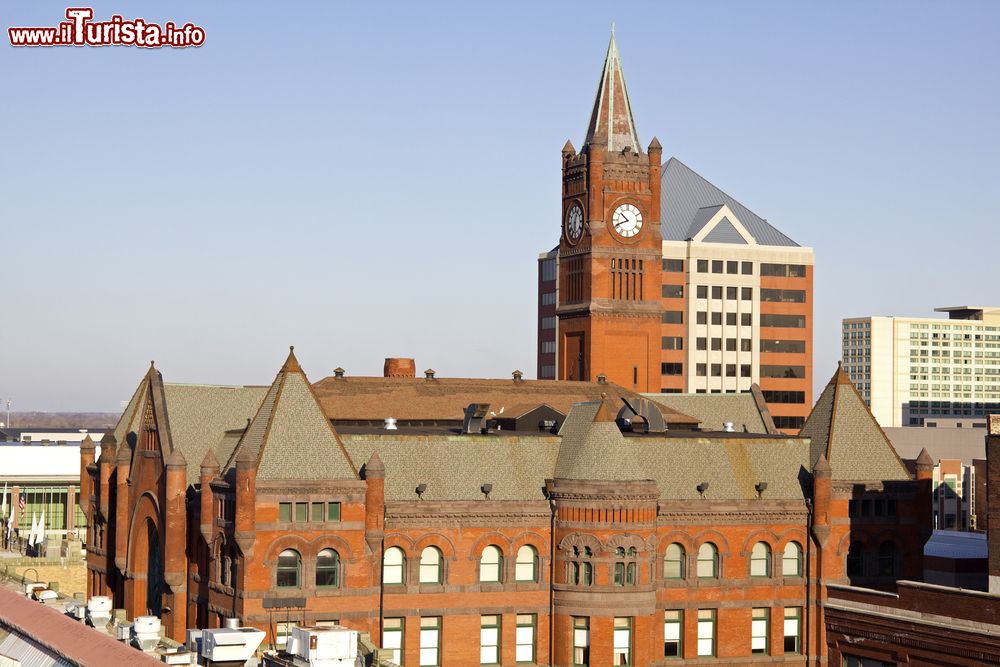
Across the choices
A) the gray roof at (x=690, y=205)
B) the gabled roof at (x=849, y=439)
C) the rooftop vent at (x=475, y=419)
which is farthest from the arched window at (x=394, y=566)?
the gray roof at (x=690, y=205)

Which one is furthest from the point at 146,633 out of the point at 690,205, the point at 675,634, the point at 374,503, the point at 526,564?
the point at 690,205

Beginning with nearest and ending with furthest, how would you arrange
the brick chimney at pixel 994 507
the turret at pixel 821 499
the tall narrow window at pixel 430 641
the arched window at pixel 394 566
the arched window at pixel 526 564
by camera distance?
the brick chimney at pixel 994 507 < the arched window at pixel 394 566 < the tall narrow window at pixel 430 641 < the arched window at pixel 526 564 < the turret at pixel 821 499

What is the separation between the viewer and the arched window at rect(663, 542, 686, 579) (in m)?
82.1

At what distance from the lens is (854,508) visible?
85.5 m

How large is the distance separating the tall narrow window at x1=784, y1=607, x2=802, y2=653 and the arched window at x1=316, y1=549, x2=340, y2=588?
23.8 metres

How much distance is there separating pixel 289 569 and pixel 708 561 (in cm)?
2159

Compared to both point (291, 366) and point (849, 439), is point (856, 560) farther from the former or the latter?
point (291, 366)

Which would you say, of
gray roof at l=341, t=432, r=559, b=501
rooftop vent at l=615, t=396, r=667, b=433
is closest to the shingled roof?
rooftop vent at l=615, t=396, r=667, b=433

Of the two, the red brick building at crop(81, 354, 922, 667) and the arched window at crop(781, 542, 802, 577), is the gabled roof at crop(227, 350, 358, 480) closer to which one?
the red brick building at crop(81, 354, 922, 667)

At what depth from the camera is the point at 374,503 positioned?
76125mm

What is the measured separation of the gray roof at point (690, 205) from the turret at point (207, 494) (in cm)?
11096

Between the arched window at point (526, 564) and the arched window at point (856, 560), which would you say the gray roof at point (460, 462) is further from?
the arched window at point (856, 560)

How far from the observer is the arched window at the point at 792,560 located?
276ft

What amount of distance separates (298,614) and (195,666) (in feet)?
→ 34.9
